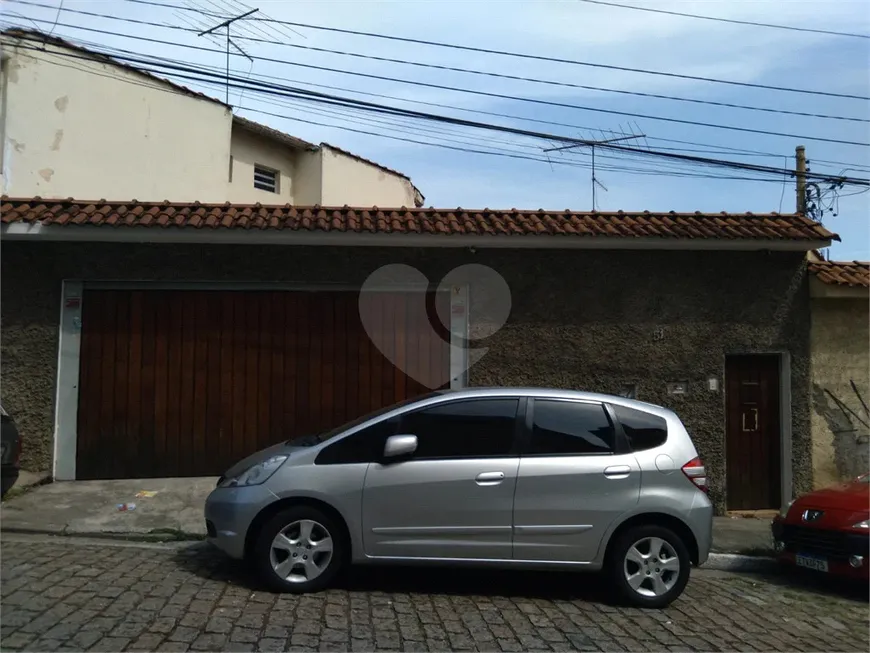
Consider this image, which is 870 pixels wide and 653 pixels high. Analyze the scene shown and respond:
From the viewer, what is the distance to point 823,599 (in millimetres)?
6172

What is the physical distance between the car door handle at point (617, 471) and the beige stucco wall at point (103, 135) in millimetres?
11450

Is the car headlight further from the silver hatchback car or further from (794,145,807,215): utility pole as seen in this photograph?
(794,145,807,215): utility pole

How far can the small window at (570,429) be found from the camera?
18.0ft

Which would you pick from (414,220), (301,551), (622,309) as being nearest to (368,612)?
(301,551)

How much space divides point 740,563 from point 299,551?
171 inches

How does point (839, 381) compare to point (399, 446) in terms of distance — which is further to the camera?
point (839, 381)

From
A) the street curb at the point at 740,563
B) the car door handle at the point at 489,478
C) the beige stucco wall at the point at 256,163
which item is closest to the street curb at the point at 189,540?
the street curb at the point at 740,563

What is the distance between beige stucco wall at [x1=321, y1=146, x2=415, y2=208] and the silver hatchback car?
541 inches

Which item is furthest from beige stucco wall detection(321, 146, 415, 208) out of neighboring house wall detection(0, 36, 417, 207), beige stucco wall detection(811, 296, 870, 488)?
beige stucco wall detection(811, 296, 870, 488)

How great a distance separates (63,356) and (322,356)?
287 centimetres

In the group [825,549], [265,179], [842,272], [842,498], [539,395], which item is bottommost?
[825,549]

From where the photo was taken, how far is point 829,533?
632 cm

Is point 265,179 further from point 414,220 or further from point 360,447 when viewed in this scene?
point 360,447

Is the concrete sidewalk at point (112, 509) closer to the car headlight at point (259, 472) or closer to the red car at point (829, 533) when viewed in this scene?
the car headlight at point (259, 472)
